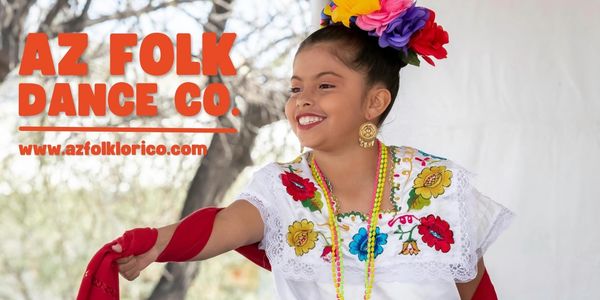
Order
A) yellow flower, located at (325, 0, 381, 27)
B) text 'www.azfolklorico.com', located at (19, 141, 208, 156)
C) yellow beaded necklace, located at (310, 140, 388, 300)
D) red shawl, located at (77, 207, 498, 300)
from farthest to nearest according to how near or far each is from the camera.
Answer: text 'www.azfolklorico.com', located at (19, 141, 208, 156), yellow flower, located at (325, 0, 381, 27), yellow beaded necklace, located at (310, 140, 388, 300), red shawl, located at (77, 207, 498, 300)

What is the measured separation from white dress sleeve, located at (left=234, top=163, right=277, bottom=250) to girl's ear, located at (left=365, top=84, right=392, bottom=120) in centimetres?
27

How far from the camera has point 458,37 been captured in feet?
9.22

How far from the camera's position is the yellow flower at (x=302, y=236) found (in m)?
1.73

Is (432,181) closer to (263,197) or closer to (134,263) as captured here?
(263,197)

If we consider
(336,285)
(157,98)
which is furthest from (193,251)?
(157,98)

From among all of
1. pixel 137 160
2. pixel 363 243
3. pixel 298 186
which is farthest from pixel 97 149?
pixel 363 243

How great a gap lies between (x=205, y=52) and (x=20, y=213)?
114 centimetres

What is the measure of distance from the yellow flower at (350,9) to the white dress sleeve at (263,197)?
0.39 metres

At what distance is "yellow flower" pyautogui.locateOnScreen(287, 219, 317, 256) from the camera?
173cm

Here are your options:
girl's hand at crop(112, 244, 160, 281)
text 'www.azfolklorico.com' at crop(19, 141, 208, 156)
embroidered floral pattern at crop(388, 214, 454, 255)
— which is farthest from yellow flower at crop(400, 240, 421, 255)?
text 'www.azfolklorico.com' at crop(19, 141, 208, 156)

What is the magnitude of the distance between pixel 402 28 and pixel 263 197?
480 mm

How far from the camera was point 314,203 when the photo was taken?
1.78 metres

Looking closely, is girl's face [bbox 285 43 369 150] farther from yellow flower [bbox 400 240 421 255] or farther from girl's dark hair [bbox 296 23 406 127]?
yellow flower [bbox 400 240 421 255]

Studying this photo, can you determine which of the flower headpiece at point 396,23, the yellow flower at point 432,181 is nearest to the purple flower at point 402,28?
the flower headpiece at point 396,23
